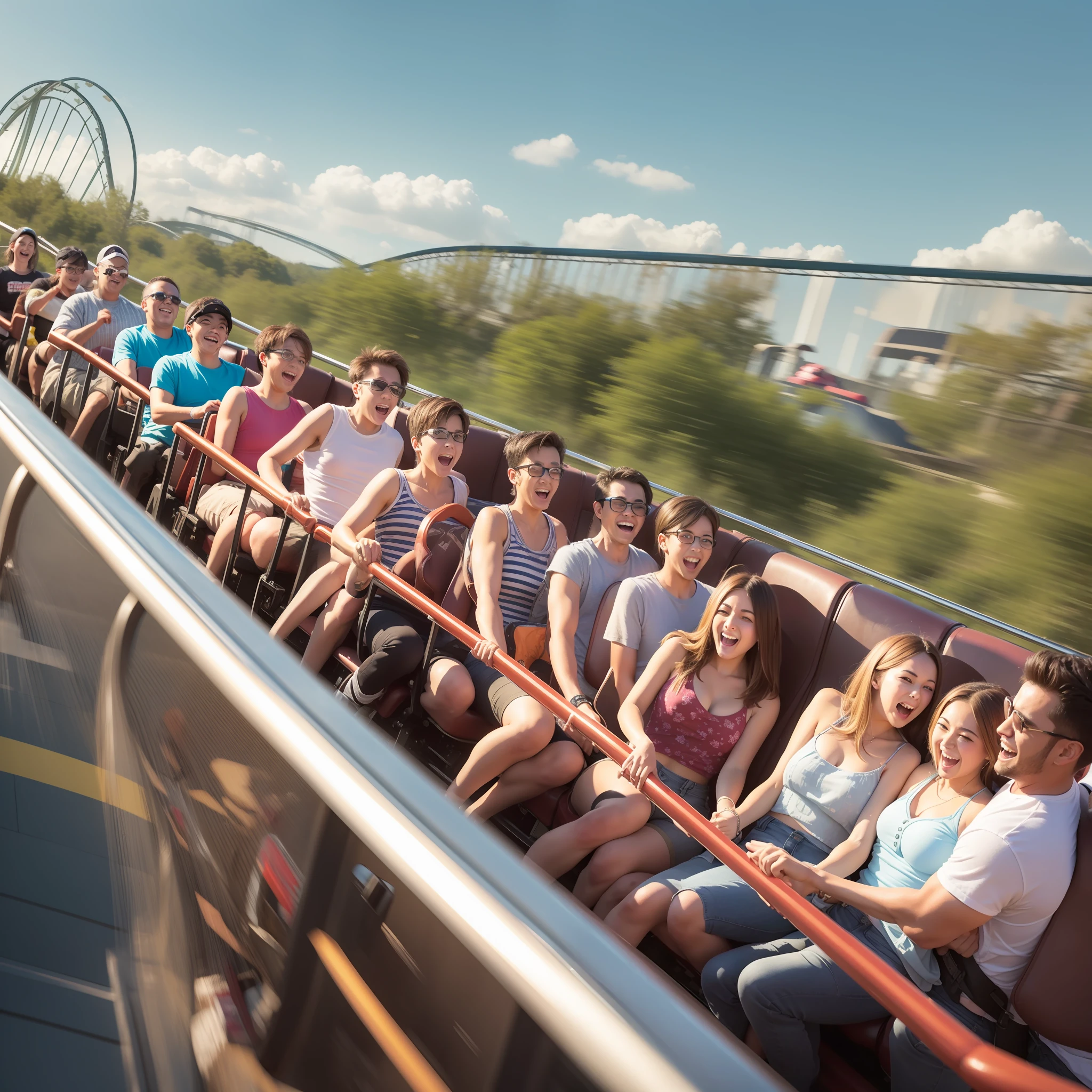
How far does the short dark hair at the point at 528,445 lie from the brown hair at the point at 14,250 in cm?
622

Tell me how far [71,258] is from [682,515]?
5752mm

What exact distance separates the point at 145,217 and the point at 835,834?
25.9m

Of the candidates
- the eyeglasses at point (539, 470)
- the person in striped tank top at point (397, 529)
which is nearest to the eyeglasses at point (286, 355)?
the person in striped tank top at point (397, 529)

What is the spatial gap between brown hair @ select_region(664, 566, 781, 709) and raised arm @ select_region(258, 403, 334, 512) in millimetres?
1889

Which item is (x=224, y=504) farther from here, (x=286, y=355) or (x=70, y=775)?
(x=70, y=775)

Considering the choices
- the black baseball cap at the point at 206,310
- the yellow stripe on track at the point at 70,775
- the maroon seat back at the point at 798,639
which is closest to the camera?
the yellow stripe on track at the point at 70,775

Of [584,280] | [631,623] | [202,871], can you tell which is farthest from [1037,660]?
[584,280]

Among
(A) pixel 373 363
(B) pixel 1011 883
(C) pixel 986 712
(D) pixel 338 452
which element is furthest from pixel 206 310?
(B) pixel 1011 883

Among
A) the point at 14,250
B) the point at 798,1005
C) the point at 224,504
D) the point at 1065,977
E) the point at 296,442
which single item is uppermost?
the point at 14,250

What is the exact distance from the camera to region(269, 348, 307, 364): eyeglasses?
4.42 metres

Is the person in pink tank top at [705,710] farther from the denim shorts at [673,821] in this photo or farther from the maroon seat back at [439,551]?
the maroon seat back at [439,551]

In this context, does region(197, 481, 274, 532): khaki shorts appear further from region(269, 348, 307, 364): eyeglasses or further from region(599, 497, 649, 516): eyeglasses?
region(599, 497, 649, 516): eyeglasses

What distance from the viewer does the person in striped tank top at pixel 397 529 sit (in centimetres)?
317

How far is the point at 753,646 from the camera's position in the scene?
9.80 ft
